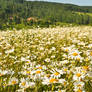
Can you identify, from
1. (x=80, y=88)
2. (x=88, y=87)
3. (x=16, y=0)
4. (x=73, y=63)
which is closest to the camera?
(x=80, y=88)

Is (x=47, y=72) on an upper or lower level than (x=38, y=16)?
upper

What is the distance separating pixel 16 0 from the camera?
603 ft

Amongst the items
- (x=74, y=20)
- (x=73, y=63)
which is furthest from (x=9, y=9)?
(x=73, y=63)

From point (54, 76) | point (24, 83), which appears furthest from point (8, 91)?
point (54, 76)

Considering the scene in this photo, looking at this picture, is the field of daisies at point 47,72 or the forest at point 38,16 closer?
the field of daisies at point 47,72

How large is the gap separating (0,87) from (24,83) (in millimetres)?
437

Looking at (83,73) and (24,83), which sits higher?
(83,73)

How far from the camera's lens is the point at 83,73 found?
5.79ft

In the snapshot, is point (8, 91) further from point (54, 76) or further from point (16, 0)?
point (16, 0)

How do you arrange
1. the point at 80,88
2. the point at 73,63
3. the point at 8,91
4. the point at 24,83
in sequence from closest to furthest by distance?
the point at 80,88 < the point at 24,83 < the point at 8,91 < the point at 73,63

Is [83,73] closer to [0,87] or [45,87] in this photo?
[45,87]

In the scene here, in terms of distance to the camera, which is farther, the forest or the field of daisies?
the forest

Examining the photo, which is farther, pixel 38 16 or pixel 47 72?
pixel 38 16

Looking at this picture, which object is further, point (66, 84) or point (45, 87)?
point (45, 87)
